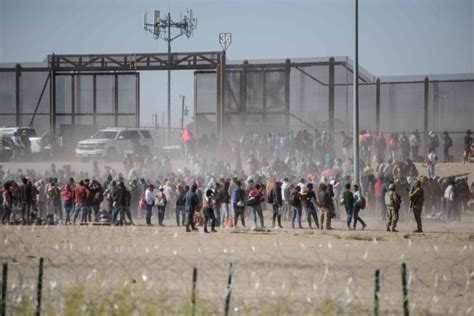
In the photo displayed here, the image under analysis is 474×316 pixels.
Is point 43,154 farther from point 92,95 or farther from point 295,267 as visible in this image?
point 295,267

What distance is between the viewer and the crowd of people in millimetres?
27797

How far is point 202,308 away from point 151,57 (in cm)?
3191

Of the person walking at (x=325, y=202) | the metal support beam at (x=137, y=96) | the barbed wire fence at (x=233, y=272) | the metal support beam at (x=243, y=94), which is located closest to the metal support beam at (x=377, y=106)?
the metal support beam at (x=243, y=94)

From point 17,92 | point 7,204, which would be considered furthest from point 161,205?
point 17,92

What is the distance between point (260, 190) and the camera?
2836 centimetres

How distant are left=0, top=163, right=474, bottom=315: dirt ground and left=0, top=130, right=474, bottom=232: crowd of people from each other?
45.4 inches

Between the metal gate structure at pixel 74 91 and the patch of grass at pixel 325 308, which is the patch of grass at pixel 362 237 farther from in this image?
the metal gate structure at pixel 74 91

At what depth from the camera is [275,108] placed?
142 ft

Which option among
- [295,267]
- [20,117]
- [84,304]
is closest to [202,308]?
[84,304]

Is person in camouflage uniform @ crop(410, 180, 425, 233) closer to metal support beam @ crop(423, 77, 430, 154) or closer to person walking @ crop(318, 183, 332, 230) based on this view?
person walking @ crop(318, 183, 332, 230)

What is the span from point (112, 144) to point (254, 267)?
28.1 meters

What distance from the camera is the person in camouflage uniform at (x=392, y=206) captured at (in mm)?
26297

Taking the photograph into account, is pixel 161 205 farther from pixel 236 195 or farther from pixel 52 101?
pixel 52 101

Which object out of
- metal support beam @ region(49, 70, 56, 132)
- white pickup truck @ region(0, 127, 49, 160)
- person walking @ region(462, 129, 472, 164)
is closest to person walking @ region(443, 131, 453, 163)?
person walking @ region(462, 129, 472, 164)
